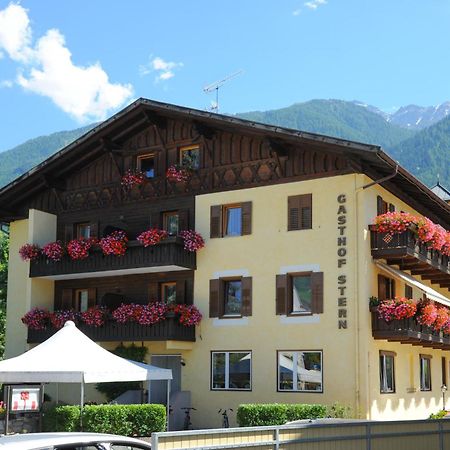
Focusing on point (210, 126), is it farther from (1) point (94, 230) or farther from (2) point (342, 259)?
(2) point (342, 259)

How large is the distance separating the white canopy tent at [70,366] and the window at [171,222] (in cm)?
879

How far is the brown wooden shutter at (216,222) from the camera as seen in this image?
28.8m

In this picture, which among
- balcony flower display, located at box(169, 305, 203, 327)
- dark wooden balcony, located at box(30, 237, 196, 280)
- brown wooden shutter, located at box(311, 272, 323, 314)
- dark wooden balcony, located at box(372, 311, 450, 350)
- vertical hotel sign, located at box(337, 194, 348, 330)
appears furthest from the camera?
dark wooden balcony, located at box(30, 237, 196, 280)

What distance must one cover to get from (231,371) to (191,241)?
468 centimetres

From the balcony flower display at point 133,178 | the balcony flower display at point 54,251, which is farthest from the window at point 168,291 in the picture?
the balcony flower display at point 54,251

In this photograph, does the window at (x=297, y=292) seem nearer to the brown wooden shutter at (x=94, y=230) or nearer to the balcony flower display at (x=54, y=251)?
the brown wooden shutter at (x=94, y=230)

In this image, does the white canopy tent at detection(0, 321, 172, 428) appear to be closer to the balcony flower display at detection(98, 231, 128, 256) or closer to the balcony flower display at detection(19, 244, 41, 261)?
the balcony flower display at detection(98, 231, 128, 256)

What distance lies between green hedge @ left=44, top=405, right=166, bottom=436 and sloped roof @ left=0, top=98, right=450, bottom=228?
384 inches

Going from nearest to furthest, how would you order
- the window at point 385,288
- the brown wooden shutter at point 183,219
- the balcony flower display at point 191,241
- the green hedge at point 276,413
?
1. the green hedge at point 276,413
2. the window at point 385,288
3. the balcony flower display at point 191,241
4. the brown wooden shutter at point 183,219

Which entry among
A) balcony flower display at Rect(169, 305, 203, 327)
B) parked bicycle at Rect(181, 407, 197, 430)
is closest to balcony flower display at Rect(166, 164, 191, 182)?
Answer: balcony flower display at Rect(169, 305, 203, 327)

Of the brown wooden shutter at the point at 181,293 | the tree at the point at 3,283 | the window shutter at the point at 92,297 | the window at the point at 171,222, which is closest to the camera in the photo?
the brown wooden shutter at the point at 181,293

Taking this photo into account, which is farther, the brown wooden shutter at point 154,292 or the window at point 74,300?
the window at point 74,300

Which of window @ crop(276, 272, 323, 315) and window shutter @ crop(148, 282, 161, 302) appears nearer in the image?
window @ crop(276, 272, 323, 315)

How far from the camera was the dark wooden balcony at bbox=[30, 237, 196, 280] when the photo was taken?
28.4m
